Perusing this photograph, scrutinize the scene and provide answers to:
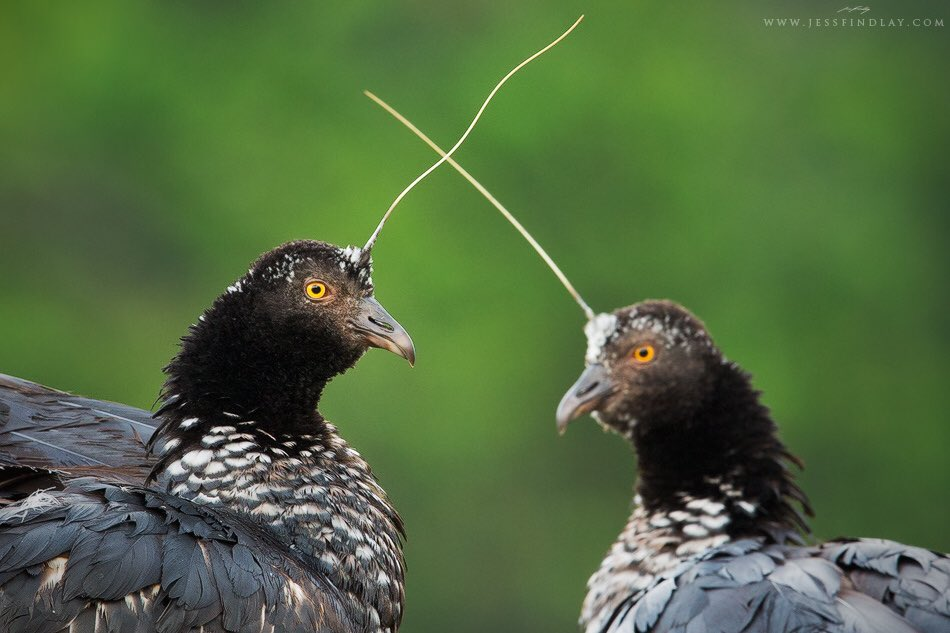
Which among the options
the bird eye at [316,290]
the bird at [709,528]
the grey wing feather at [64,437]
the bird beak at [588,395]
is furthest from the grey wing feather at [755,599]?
the grey wing feather at [64,437]

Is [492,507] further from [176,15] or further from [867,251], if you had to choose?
[176,15]

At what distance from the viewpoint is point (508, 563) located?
819 cm

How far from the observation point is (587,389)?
13.2 feet

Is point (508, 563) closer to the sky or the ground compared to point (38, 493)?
closer to the ground

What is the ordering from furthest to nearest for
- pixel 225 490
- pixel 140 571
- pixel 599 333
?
pixel 599 333
pixel 225 490
pixel 140 571

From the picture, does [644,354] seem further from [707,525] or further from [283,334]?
[283,334]

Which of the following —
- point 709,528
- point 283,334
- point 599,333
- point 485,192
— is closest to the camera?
point 283,334

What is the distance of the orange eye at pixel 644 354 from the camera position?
3.97m

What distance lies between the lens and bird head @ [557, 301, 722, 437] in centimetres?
389

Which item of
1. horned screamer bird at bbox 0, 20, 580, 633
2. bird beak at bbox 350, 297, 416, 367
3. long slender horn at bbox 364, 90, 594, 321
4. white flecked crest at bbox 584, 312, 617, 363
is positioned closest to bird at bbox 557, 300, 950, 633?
white flecked crest at bbox 584, 312, 617, 363

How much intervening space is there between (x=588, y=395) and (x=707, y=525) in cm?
58

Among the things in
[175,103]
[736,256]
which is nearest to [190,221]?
[175,103]

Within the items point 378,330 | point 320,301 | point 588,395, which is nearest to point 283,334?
point 320,301

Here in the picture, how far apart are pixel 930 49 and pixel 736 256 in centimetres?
211
